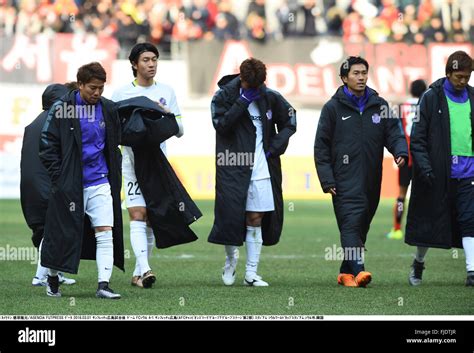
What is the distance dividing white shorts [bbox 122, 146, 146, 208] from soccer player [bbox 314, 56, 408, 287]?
1.77 m

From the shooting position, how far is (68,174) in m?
10.7

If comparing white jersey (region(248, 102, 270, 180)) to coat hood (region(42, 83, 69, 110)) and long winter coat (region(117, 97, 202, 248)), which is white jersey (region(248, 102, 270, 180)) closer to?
long winter coat (region(117, 97, 202, 248))

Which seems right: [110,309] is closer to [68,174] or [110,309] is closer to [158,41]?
[68,174]

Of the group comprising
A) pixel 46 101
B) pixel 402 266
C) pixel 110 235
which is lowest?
pixel 402 266

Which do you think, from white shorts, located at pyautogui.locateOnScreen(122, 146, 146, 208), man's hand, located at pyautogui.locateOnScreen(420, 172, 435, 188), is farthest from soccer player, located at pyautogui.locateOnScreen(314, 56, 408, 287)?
white shorts, located at pyautogui.locateOnScreen(122, 146, 146, 208)

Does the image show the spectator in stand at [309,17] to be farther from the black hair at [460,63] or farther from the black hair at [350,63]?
the black hair at [460,63]

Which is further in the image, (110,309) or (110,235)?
(110,235)

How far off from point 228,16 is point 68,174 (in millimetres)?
20081

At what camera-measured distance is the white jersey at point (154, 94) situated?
39.9 feet

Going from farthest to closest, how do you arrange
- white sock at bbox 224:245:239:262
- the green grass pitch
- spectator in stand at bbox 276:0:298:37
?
spectator in stand at bbox 276:0:298:37, white sock at bbox 224:245:239:262, the green grass pitch

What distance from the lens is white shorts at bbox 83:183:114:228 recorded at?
1079 centimetres

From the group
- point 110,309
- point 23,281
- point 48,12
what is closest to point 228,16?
point 48,12

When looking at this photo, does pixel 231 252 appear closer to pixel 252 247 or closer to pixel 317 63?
pixel 252 247

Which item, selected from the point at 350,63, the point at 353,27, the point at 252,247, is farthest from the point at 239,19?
the point at 252,247
